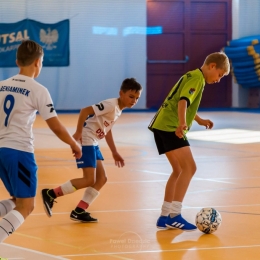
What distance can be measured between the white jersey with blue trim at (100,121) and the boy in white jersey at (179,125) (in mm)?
372

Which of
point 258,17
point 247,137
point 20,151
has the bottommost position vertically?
point 247,137

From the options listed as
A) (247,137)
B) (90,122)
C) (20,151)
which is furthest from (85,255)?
(247,137)

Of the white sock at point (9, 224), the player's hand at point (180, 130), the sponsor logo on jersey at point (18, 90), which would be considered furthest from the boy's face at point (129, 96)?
the white sock at point (9, 224)

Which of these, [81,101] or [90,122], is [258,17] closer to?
[81,101]

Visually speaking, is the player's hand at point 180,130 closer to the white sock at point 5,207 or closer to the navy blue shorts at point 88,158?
the navy blue shorts at point 88,158

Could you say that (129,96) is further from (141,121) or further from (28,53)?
(141,121)

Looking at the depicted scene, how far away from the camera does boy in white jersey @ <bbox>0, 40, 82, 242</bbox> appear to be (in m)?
3.76

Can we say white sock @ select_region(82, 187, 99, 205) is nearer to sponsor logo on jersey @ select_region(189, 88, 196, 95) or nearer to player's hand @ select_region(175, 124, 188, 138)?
player's hand @ select_region(175, 124, 188, 138)

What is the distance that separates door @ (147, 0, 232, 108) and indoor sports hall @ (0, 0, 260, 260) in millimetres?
29

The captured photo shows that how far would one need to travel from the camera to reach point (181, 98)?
468 cm

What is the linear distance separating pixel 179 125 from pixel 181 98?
0.21 m

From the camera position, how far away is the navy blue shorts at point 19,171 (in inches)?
149

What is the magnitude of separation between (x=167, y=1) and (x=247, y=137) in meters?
8.49

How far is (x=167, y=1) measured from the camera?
62.2 feet
